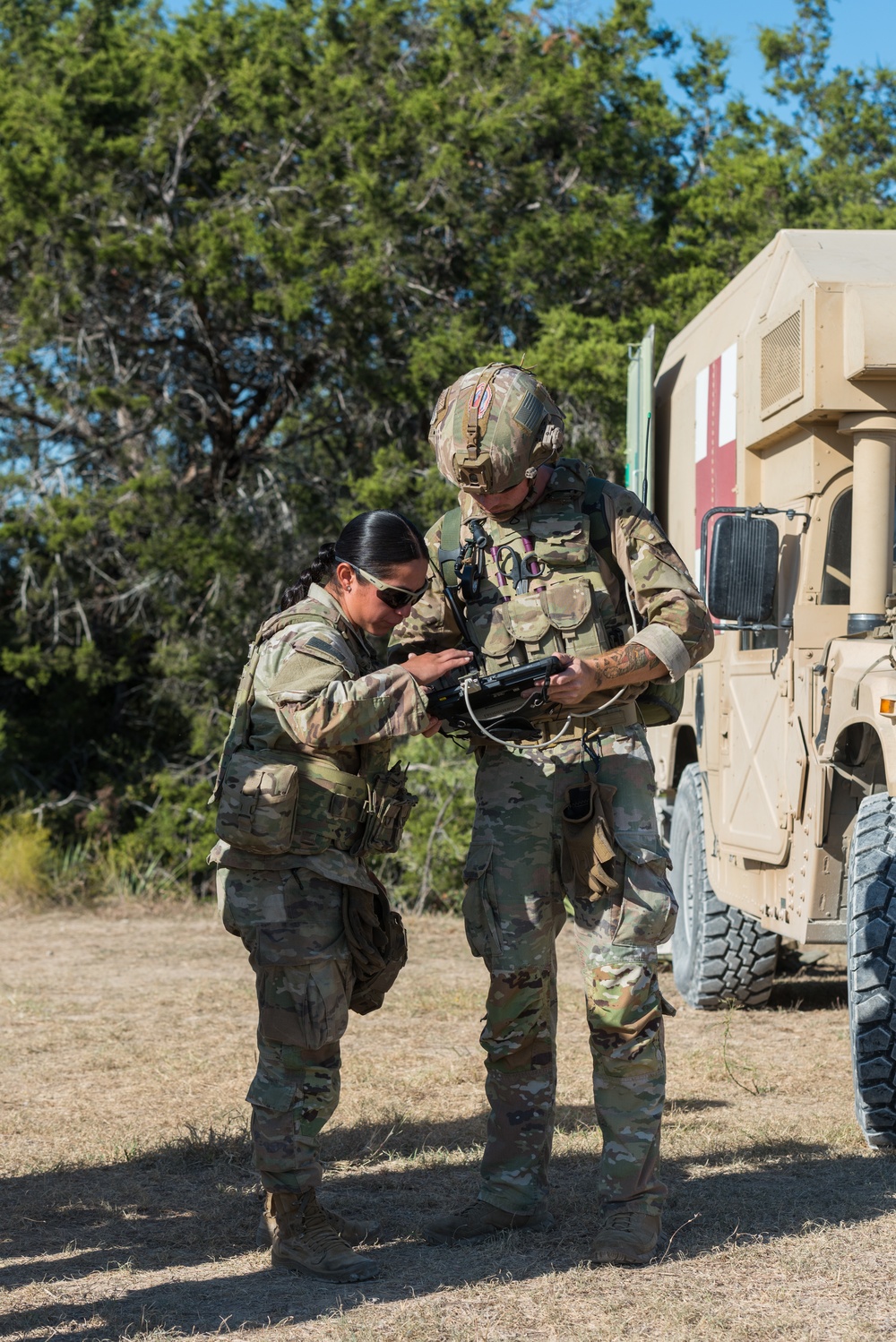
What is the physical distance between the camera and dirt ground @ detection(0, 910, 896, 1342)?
3.17 m

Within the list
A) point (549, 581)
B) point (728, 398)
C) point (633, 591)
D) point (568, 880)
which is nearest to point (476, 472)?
point (549, 581)

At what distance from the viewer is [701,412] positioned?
22.5 ft

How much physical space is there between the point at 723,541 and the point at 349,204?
25.5 ft

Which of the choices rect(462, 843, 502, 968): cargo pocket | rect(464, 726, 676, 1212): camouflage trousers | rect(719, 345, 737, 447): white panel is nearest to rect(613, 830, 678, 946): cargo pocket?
rect(464, 726, 676, 1212): camouflage trousers

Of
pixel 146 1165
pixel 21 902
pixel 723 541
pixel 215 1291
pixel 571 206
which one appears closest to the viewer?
pixel 215 1291

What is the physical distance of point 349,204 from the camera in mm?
12117

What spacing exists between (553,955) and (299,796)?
32.5 inches

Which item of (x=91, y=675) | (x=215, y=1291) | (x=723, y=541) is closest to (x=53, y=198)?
(x=91, y=675)

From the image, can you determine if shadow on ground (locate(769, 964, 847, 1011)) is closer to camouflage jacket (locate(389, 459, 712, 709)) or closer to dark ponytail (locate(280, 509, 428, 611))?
camouflage jacket (locate(389, 459, 712, 709))

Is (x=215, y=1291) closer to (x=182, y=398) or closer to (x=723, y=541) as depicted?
(x=723, y=541)

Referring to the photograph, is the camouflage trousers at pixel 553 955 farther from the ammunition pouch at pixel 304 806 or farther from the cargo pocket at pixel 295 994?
the cargo pocket at pixel 295 994

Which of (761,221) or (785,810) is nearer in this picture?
(785,810)

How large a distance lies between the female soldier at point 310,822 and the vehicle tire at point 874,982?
1646mm

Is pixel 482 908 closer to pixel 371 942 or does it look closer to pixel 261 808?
pixel 371 942
